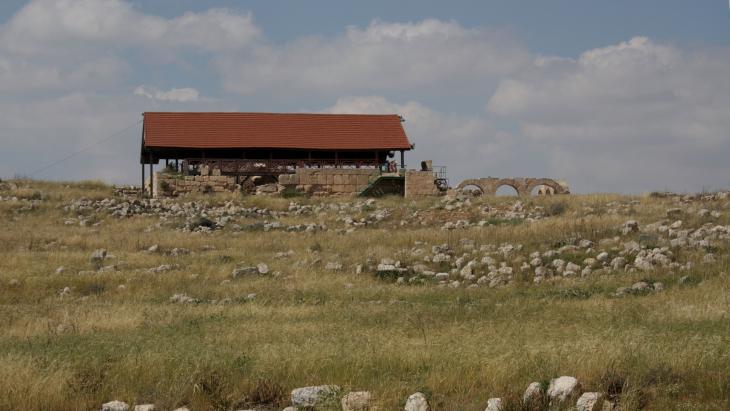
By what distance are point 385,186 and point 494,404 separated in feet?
103

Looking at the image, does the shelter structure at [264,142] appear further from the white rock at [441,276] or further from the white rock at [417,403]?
the white rock at [417,403]

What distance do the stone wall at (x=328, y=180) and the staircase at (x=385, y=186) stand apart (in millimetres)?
487

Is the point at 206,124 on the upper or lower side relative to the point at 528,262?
upper

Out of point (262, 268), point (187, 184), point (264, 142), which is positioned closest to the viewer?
point (262, 268)

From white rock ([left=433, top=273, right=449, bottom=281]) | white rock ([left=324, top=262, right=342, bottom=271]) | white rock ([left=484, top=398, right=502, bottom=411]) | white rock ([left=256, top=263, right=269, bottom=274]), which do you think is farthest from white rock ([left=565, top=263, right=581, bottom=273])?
white rock ([left=484, top=398, right=502, bottom=411])

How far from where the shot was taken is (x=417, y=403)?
7633 mm

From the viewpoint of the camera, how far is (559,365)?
28.0 ft

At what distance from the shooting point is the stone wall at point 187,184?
122ft

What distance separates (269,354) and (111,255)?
12195 millimetres

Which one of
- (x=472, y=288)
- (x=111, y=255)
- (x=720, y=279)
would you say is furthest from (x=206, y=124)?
(x=720, y=279)

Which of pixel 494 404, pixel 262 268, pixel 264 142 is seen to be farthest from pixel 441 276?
pixel 264 142

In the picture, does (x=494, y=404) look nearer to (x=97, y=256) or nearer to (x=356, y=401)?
(x=356, y=401)

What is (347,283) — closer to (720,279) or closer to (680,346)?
(720,279)

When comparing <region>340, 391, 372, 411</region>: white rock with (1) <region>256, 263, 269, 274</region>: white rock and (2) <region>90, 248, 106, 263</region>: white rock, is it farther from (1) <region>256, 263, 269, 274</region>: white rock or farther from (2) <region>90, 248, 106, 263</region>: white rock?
(2) <region>90, 248, 106, 263</region>: white rock
